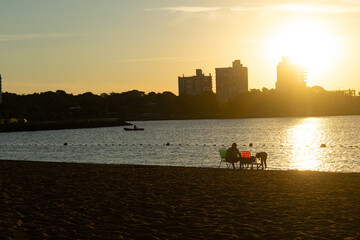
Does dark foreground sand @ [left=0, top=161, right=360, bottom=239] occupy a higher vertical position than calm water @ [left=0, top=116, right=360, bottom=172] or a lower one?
higher

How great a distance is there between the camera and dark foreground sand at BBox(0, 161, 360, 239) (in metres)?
10.2

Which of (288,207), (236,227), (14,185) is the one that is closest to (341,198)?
(288,207)

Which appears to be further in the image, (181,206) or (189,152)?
(189,152)

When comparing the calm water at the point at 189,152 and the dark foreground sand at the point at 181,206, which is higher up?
the dark foreground sand at the point at 181,206

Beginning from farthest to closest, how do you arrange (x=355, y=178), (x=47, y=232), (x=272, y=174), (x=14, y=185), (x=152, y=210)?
1. (x=272, y=174)
2. (x=355, y=178)
3. (x=14, y=185)
4. (x=152, y=210)
5. (x=47, y=232)

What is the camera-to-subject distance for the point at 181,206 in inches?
515

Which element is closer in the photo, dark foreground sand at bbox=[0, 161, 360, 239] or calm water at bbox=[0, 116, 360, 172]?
dark foreground sand at bbox=[0, 161, 360, 239]

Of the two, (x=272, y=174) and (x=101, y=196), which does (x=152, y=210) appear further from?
(x=272, y=174)

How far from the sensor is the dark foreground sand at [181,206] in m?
10.2

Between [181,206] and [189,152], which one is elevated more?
[181,206]

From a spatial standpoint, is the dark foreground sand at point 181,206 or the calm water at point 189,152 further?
the calm water at point 189,152

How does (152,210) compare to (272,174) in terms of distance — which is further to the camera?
(272,174)

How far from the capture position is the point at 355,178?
18.8 meters

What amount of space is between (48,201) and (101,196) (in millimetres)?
1660
